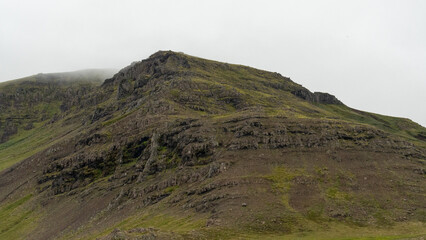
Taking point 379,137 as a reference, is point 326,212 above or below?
below

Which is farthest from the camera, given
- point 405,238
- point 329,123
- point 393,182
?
point 329,123

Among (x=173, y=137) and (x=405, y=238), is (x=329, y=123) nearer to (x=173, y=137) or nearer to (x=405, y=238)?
(x=173, y=137)

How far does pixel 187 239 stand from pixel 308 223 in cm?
3749

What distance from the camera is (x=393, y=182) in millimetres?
130750

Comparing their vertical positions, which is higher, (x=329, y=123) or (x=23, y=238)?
(x=329, y=123)

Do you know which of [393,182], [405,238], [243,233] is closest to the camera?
[405,238]

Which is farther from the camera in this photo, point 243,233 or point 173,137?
point 173,137

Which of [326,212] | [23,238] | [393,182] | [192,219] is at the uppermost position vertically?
[393,182]

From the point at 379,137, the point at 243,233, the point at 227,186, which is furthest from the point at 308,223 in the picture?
the point at 379,137

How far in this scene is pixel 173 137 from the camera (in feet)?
567

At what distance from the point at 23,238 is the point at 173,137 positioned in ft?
253

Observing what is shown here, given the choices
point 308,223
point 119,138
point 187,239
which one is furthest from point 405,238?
point 119,138

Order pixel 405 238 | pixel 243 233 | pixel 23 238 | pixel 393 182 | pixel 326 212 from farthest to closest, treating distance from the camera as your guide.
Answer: pixel 23 238 → pixel 393 182 → pixel 326 212 → pixel 243 233 → pixel 405 238

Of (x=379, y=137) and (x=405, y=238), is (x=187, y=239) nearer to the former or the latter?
(x=405, y=238)
